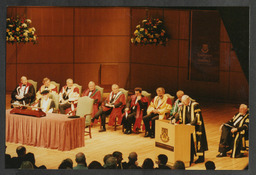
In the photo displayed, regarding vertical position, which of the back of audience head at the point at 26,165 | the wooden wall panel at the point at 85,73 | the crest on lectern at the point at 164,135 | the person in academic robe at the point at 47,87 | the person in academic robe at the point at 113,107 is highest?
the wooden wall panel at the point at 85,73

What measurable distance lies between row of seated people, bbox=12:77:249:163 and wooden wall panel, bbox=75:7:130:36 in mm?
3353

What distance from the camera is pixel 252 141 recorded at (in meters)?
8.76

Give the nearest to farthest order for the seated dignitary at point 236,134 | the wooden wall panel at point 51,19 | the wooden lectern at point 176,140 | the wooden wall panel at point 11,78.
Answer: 1. the wooden lectern at point 176,140
2. the seated dignitary at point 236,134
3. the wooden wall panel at point 51,19
4. the wooden wall panel at point 11,78

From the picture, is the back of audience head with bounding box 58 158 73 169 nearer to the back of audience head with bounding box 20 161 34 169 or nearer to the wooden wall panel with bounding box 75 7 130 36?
the back of audience head with bounding box 20 161 34 169

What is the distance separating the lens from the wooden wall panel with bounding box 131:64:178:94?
15188 millimetres

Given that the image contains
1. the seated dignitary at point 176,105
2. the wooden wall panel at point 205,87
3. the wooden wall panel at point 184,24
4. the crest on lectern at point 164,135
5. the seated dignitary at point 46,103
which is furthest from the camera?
the wooden wall panel at point 184,24

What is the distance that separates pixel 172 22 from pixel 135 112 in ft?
13.9

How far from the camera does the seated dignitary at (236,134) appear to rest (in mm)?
9734

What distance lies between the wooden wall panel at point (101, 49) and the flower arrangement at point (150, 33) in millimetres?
1885

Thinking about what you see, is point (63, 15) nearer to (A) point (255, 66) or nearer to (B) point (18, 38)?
(B) point (18, 38)

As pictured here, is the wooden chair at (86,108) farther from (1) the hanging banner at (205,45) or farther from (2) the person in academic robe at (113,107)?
A: (1) the hanging banner at (205,45)

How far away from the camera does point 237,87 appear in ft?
46.7

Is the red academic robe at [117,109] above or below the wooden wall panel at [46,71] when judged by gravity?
below

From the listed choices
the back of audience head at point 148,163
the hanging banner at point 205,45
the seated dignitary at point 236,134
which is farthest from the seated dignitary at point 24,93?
the back of audience head at point 148,163
